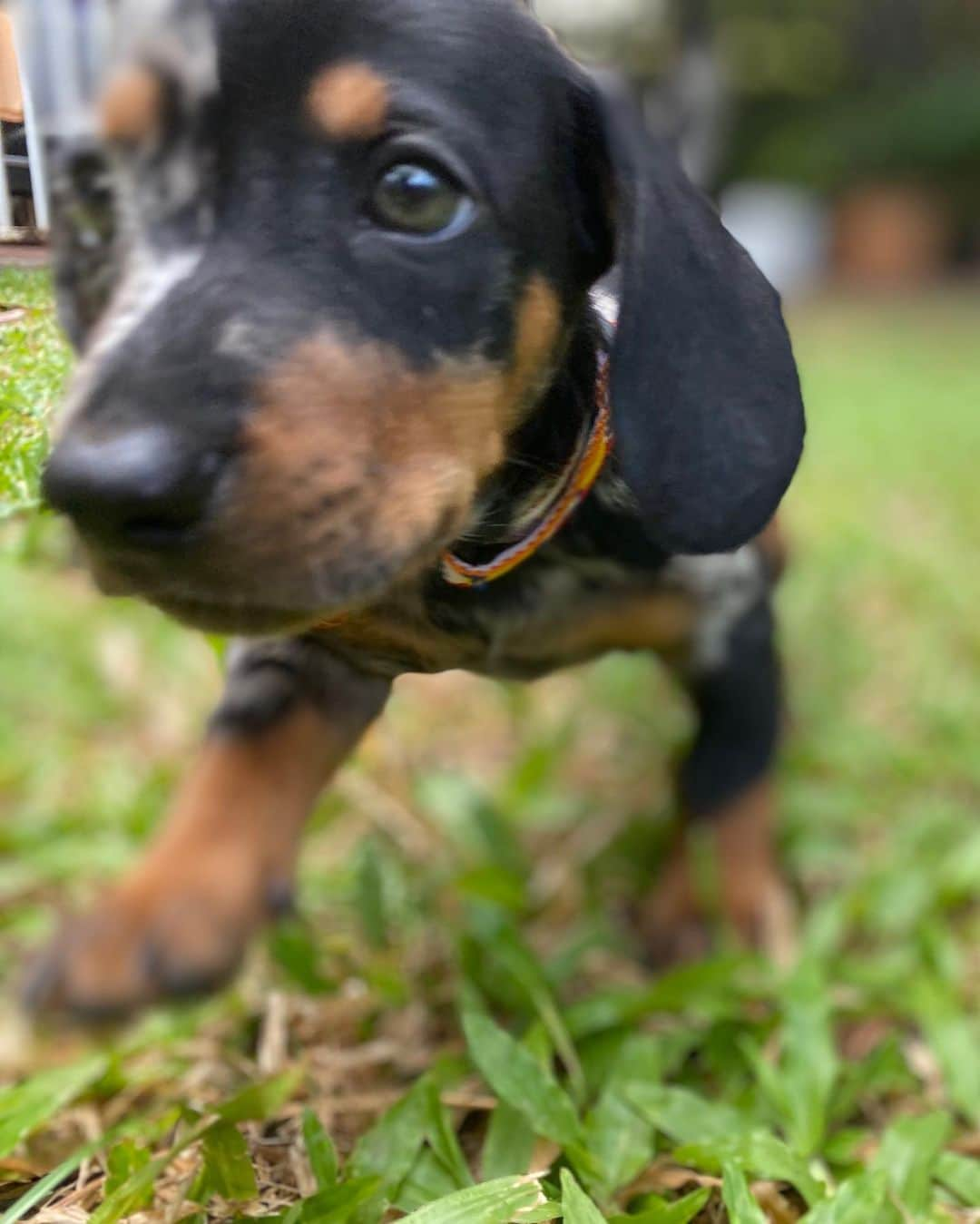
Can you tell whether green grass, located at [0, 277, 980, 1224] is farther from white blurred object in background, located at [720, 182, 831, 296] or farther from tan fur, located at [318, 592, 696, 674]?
white blurred object in background, located at [720, 182, 831, 296]

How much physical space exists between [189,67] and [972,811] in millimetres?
2097

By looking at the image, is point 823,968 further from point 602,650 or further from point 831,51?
point 831,51

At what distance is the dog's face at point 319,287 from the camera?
1.19 metres

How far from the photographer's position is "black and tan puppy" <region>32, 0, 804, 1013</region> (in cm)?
120

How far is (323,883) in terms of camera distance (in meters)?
2.42

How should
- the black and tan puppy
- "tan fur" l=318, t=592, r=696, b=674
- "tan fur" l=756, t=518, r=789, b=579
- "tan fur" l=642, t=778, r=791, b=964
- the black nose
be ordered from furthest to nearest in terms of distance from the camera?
"tan fur" l=756, t=518, r=789, b=579 < "tan fur" l=642, t=778, r=791, b=964 < "tan fur" l=318, t=592, r=696, b=674 < the black and tan puppy < the black nose

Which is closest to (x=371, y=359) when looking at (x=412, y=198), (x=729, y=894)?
(x=412, y=198)

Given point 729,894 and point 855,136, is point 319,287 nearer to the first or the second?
point 729,894

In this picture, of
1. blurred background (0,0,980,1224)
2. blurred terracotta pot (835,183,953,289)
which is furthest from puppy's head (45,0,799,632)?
blurred terracotta pot (835,183,953,289)

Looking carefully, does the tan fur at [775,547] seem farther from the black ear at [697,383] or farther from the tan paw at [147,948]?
the tan paw at [147,948]

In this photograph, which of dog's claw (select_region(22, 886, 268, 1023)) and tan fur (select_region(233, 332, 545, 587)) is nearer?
tan fur (select_region(233, 332, 545, 587))

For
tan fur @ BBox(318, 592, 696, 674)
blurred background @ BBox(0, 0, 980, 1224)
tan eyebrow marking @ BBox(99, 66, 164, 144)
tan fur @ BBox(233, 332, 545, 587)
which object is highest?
tan eyebrow marking @ BBox(99, 66, 164, 144)

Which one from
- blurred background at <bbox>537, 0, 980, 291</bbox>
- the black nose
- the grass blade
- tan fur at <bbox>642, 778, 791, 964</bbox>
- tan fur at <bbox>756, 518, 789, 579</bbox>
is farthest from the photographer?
blurred background at <bbox>537, 0, 980, 291</bbox>

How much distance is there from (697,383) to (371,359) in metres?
0.34
